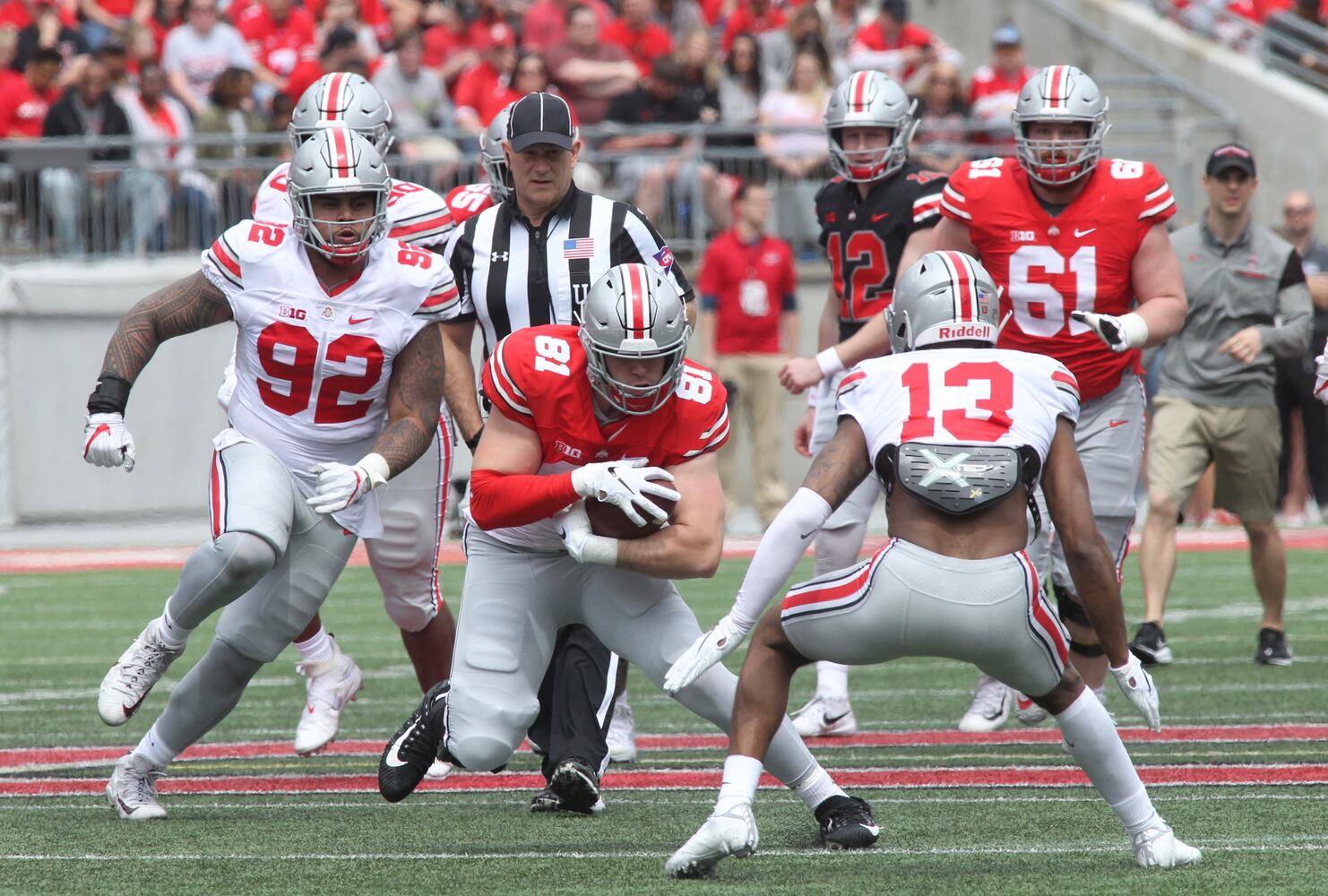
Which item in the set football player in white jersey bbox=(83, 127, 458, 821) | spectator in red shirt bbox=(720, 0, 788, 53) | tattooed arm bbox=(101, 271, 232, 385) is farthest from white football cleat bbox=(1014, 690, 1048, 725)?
spectator in red shirt bbox=(720, 0, 788, 53)

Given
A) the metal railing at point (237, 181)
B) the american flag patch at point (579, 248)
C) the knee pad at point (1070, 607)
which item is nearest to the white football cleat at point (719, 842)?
the american flag patch at point (579, 248)

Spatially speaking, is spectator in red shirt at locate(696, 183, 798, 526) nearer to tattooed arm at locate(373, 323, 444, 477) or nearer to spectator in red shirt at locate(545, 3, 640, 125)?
spectator in red shirt at locate(545, 3, 640, 125)

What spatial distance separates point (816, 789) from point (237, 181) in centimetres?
1020

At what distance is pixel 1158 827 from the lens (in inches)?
163

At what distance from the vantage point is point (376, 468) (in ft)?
16.7

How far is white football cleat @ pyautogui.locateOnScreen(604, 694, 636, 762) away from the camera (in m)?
5.95

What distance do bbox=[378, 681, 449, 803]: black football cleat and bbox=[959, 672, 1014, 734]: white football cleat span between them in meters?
2.14

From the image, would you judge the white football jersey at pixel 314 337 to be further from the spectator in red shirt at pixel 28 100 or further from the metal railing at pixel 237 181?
→ the spectator in red shirt at pixel 28 100

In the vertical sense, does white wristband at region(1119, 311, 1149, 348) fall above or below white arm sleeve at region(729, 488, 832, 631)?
above

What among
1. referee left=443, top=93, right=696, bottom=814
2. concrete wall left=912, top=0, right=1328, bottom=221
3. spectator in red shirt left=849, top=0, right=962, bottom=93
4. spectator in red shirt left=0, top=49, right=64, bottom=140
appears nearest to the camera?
referee left=443, top=93, right=696, bottom=814

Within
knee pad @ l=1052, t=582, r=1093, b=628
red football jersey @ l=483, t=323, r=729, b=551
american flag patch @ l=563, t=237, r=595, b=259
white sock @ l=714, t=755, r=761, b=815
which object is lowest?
knee pad @ l=1052, t=582, r=1093, b=628

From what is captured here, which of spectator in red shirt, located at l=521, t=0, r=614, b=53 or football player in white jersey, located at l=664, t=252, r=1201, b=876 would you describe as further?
spectator in red shirt, located at l=521, t=0, r=614, b=53

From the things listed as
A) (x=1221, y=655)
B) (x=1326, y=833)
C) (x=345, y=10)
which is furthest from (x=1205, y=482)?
(x=1326, y=833)

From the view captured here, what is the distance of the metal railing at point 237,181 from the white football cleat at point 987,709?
782 cm
